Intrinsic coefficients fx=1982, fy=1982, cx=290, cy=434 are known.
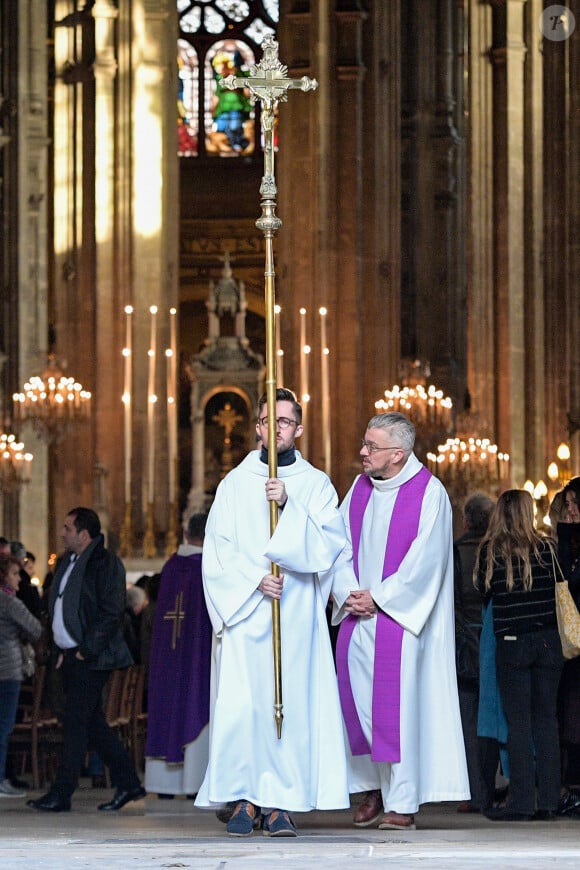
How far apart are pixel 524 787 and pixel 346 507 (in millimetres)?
1424

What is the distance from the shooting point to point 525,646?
8.12 meters

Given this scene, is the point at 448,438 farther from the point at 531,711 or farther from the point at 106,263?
the point at 531,711

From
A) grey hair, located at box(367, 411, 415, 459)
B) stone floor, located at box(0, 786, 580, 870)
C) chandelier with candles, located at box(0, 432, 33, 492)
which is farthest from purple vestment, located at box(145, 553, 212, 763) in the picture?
chandelier with candles, located at box(0, 432, 33, 492)

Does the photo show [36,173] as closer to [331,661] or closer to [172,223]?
[172,223]

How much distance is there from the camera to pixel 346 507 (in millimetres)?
7773

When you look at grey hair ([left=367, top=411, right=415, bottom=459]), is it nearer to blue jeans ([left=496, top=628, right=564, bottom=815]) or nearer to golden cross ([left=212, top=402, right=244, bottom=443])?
blue jeans ([left=496, top=628, right=564, bottom=815])

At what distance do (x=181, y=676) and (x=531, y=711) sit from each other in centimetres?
188

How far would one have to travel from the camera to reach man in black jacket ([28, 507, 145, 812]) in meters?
8.95

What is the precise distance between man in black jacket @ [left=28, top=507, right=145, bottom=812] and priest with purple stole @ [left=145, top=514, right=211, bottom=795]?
0.28 meters

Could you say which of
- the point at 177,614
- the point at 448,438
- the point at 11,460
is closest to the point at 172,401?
the point at 11,460

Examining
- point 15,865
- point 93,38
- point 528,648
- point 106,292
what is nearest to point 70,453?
point 106,292

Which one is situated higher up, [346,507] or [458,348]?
[458,348]

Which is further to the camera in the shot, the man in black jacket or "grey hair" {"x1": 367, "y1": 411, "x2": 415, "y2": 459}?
the man in black jacket

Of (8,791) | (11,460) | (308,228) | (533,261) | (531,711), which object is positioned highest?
(308,228)
